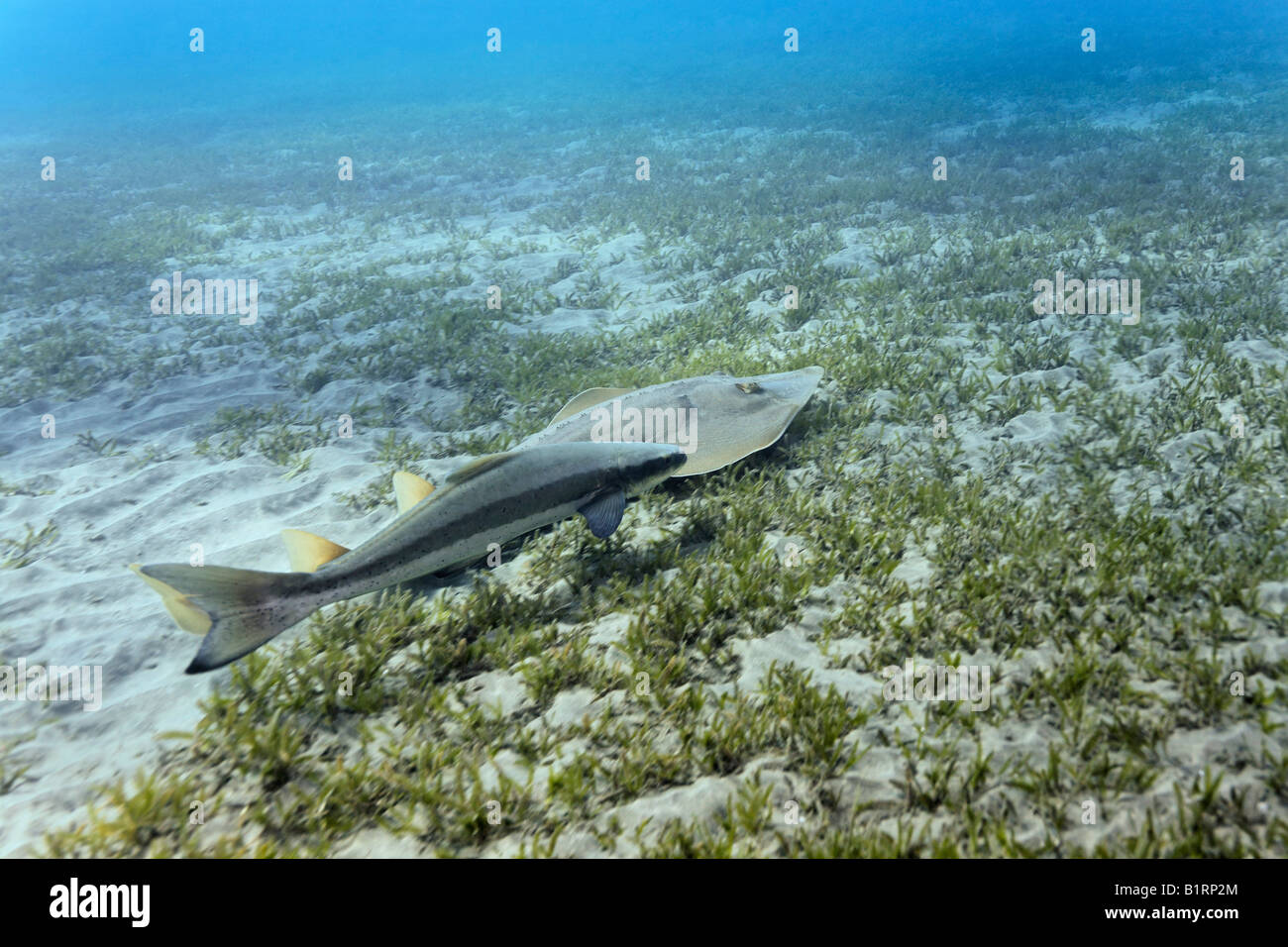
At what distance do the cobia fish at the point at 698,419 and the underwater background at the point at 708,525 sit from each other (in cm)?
29

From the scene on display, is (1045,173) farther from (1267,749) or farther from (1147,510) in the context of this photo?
(1267,749)

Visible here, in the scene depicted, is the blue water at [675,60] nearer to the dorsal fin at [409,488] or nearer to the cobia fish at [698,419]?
the cobia fish at [698,419]

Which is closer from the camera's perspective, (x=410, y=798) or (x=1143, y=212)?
(x=410, y=798)

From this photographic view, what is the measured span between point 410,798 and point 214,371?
7.62m

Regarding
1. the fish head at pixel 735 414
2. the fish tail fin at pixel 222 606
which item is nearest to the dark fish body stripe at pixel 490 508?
the fish tail fin at pixel 222 606

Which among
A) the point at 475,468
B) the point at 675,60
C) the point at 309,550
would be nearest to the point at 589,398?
the point at 475,468

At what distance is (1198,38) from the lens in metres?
35.4

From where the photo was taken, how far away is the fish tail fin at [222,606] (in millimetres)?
3041

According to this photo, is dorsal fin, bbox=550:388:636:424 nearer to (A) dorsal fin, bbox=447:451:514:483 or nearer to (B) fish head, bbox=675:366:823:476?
(B) fish head, bbox=675:366:823:476

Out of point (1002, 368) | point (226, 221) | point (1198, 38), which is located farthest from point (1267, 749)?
point (1198, 38)

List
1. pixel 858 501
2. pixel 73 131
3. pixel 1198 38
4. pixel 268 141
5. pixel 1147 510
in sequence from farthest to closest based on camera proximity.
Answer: pixel 1198 38, pixel 73 131, pixel 268 141, pixel 858 501, pixel 1147 510

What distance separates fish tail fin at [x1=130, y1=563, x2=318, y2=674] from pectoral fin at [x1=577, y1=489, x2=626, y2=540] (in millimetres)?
1655

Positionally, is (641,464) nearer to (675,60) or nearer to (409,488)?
(409,488)

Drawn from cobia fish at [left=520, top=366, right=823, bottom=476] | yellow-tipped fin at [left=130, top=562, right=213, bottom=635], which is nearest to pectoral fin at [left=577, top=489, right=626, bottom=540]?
cobia fish at [left=520, top=366, right=823, bottom=476]
